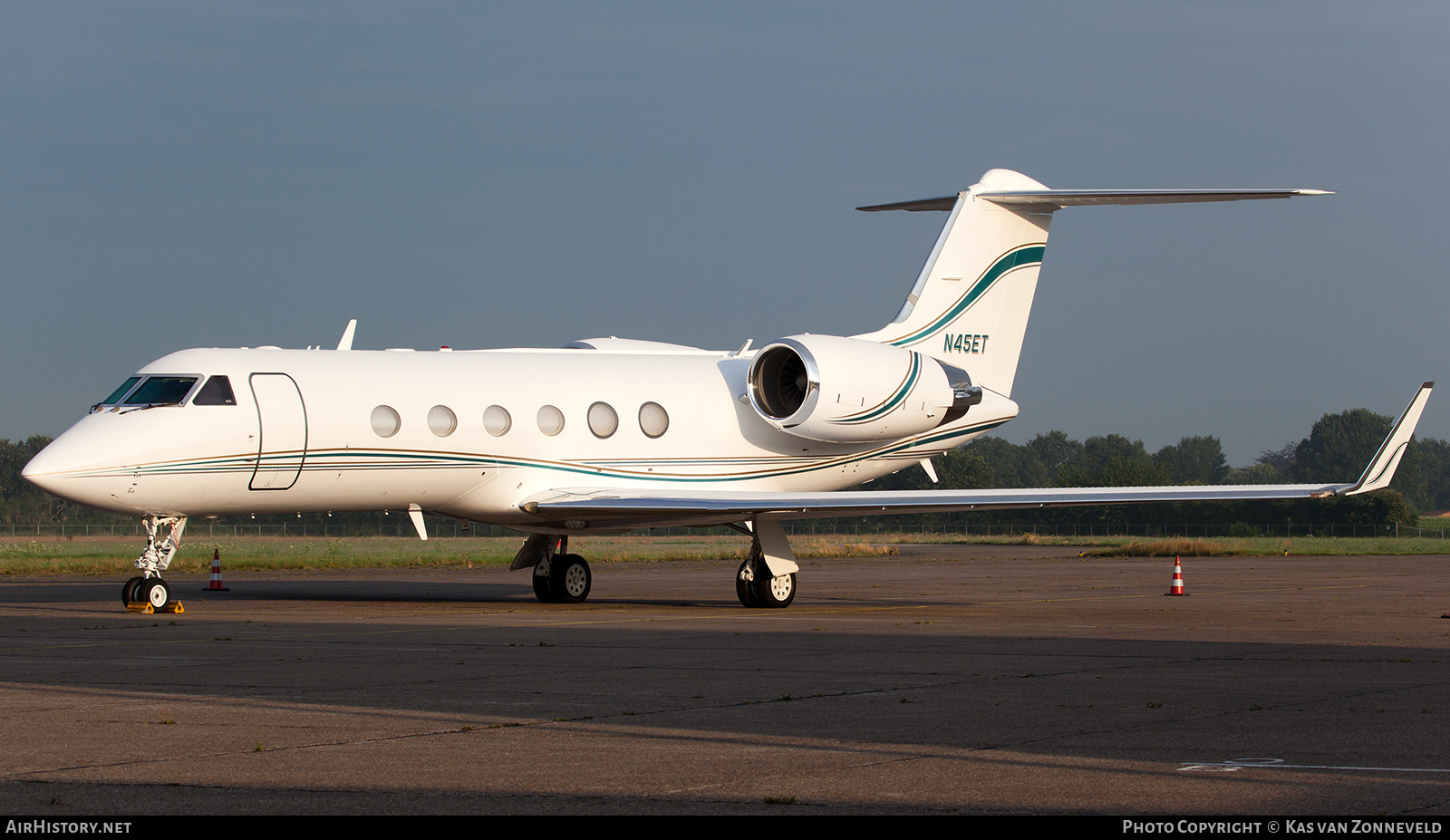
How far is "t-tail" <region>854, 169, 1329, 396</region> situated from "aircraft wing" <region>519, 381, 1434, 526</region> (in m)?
4.63

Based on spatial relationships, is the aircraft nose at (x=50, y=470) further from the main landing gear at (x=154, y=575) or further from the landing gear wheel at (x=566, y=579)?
the landing gear wheel at (x=566, y=579)

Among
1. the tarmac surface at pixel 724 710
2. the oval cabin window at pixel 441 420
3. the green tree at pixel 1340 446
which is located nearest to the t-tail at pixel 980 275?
the tarmac surface at pixel 724 710

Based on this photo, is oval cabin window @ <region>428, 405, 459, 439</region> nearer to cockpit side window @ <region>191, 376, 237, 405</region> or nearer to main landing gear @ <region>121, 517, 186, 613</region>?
cockpit side window @ <region>191, 376, 237, 405</region>

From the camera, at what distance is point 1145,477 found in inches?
3484

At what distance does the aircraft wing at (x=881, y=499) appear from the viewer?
17.2 m

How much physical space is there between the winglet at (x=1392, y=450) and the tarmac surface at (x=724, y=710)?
160 centimetres

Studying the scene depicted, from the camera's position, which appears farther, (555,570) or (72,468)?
(555,570)

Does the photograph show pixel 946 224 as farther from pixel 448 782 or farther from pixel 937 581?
pixel 448 782

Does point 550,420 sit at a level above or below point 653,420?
below

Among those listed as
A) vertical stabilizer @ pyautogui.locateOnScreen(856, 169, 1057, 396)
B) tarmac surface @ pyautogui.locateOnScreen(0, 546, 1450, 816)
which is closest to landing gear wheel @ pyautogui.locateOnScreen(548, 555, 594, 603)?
tarmac surface @ pyautogui.locateOnScreen(0, 546, 1450, 816)

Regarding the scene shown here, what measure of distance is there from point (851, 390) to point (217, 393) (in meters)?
8.55

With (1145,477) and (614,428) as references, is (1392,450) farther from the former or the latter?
(1145,477)

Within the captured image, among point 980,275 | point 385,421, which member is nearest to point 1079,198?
point 980,275

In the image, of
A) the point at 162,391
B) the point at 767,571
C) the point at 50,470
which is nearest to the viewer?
the point at 50,470
